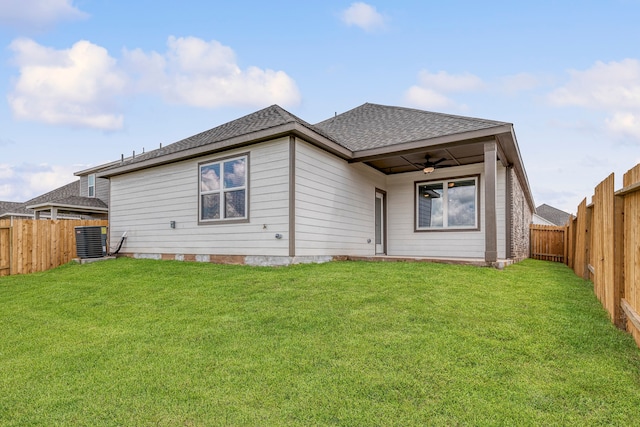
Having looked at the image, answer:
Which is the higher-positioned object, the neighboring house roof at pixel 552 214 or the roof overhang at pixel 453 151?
the roof overhang at pixel 453 151

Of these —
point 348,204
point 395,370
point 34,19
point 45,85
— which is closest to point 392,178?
point 348,204

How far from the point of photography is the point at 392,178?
1096 centimetres

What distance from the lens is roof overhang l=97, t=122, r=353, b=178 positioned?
23.4 ft

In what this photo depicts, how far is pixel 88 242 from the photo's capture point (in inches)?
388

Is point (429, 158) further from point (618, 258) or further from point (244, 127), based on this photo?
point (618, 258)

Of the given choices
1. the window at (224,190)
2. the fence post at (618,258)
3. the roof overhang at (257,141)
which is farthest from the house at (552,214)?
the fence post at (618,258)

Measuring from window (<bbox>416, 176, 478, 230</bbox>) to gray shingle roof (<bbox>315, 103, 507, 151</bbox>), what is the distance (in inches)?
71.4

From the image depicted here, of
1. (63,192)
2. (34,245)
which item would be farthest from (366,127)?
(63,192)

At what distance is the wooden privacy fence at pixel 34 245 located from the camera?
9.16m

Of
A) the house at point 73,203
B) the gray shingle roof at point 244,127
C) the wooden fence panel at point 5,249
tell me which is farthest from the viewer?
the house at point 73,203

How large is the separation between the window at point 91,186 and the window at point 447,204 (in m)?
19.0

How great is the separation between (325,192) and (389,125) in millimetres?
3478

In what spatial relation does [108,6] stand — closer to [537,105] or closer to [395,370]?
[395,370]

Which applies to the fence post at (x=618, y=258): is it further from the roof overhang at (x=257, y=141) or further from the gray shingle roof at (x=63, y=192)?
the gray shingle roof at (x=63, y=192)
